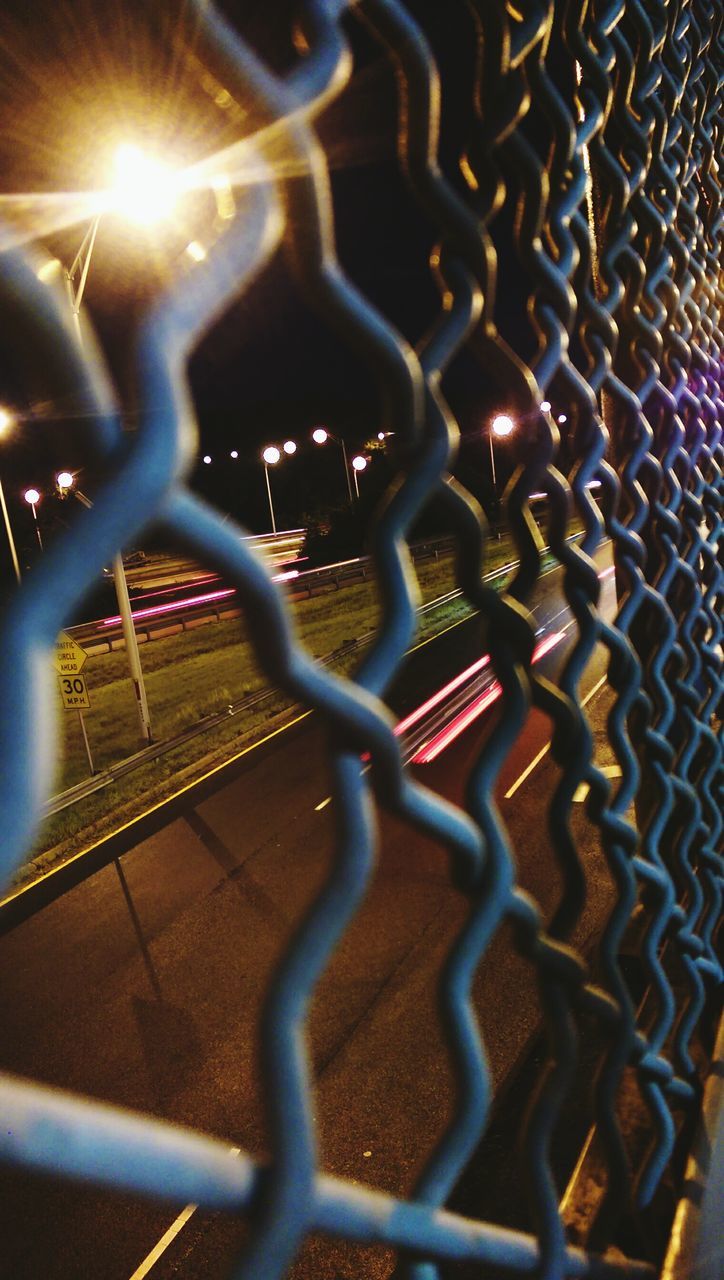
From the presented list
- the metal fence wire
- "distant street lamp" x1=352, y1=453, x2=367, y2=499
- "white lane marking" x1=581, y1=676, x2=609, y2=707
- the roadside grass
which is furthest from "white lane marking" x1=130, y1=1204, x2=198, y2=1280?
"distant street lamp" x1=352, y1=453, x2=367, y2=499

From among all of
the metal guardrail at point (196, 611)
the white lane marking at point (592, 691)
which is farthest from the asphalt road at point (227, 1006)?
the metal guardrail at point (196, 611)

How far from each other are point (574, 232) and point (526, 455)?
1.48 ft

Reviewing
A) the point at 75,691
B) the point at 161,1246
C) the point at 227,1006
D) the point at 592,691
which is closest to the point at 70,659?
the point at 75,691

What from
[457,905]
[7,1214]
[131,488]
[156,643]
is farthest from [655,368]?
[156,643]

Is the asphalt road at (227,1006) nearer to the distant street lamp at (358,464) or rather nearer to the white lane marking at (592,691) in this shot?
the white lane marking at (592,691)

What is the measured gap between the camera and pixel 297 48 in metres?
0.62

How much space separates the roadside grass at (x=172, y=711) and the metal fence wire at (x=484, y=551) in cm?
705

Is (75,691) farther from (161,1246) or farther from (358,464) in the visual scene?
(358,464)

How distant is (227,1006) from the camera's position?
8.20m

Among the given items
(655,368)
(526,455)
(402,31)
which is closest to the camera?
(402,31)

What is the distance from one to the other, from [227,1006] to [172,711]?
34.8 feet

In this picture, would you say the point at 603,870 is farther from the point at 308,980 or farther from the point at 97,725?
the point at 97,725

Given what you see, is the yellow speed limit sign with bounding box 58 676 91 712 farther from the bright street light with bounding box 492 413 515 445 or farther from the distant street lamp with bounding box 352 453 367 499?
the distant street lamp with bounding box 352 453 367 499

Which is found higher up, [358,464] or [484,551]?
[358,464]
